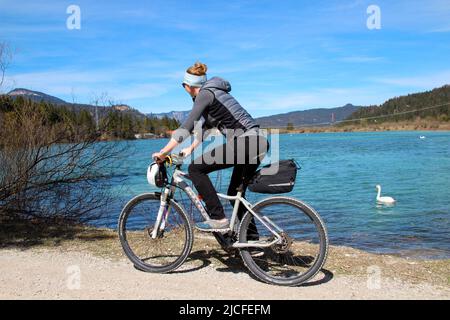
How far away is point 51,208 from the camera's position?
1026 centimetres

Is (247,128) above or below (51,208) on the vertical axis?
above

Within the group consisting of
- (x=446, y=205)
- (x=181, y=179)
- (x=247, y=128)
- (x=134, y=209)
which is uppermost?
(x=247, y=128)

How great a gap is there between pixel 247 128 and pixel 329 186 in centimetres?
1852

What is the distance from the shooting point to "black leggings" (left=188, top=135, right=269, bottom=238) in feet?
16.9

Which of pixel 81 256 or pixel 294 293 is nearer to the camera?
pixel 294 293

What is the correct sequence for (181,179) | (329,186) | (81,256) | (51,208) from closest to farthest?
(181,179)
(81,256)
(51,208)
(329,186)

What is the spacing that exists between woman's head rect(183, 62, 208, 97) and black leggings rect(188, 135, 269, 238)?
77cm

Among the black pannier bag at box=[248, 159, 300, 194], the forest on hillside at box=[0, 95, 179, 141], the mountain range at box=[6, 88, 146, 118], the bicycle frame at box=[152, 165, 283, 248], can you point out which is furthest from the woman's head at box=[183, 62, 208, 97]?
the mountain range at box=[6, 88, 146, 118]

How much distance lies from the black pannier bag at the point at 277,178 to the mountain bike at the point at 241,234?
0.13 m

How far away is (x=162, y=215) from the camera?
18.8 feet

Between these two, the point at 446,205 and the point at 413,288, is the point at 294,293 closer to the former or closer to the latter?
the point at 413,288

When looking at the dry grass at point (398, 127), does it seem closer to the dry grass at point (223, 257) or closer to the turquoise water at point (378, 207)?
the turquoise water at point (378, 207)
